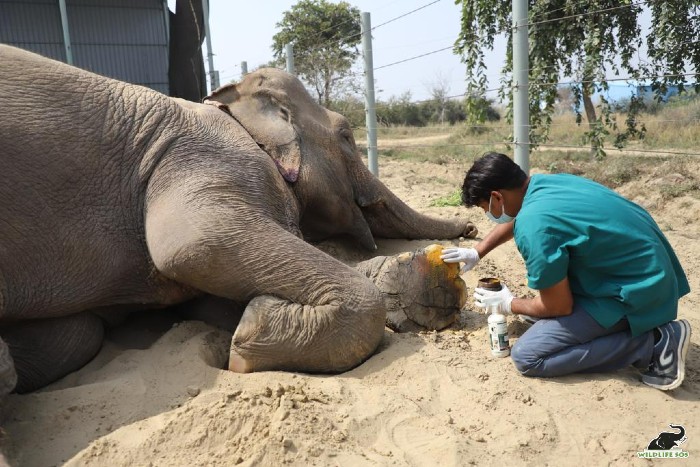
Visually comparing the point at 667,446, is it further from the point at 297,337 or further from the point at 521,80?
the point at 521,80

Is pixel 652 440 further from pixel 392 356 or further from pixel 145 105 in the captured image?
pixel 145 105

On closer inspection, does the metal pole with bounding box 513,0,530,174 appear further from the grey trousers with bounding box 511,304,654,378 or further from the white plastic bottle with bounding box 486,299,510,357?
the grey trousers with bounding box 511,304,654,378

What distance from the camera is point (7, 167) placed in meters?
3.15

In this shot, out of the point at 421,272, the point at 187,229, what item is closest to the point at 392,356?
the point at 421,272

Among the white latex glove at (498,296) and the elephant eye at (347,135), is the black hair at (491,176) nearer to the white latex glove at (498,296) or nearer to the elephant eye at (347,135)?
the white latex glove at (498,296)

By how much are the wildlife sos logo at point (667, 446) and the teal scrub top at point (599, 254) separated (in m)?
0.55

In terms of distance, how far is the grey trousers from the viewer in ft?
10.6

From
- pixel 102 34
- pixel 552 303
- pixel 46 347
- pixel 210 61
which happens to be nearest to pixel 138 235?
pixel 46 347

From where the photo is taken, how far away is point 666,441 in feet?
8.95

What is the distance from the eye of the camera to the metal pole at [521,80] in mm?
6035

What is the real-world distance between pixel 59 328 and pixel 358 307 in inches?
57.8

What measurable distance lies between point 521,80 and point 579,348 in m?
3.45

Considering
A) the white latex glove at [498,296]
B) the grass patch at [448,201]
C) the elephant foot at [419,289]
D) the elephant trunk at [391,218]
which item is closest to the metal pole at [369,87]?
the grass patch at [448,201]

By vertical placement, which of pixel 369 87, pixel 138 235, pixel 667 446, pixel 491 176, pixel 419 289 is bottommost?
pixel 667 446
